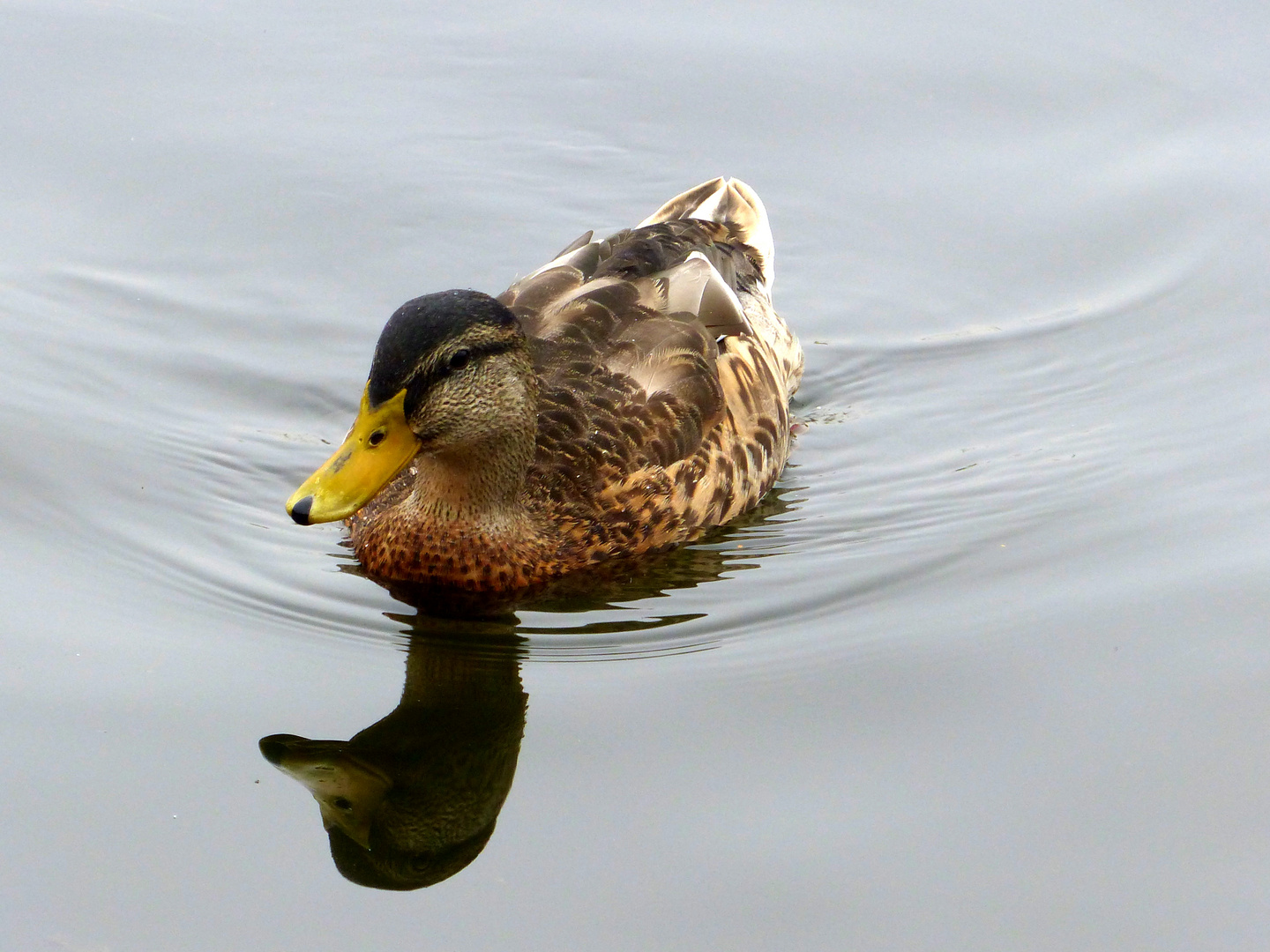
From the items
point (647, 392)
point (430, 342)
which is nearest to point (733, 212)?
point (647, 392)

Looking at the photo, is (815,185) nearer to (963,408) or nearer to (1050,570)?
(963,408)

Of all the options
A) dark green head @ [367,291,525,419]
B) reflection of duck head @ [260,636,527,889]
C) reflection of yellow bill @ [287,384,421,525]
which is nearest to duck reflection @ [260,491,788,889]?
reflection of duck head @ [260,636,527,889]

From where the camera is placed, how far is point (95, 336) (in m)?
10.1

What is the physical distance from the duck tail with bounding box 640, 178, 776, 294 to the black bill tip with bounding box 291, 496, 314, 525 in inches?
164

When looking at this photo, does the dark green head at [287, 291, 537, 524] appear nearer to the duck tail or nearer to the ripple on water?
the ripple on water

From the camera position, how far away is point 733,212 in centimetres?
1117

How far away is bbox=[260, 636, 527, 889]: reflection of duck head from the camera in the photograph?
6301 millimetres

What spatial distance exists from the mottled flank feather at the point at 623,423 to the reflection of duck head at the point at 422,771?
785 millimetres

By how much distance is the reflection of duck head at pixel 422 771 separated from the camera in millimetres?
6301

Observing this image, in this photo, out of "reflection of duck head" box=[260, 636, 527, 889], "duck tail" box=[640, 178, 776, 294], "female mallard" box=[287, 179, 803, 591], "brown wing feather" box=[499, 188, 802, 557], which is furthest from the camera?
"duck tail" box=[640, 178, 776, 294]

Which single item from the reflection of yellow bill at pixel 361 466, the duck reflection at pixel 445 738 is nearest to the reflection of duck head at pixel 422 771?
the duck reflection at pixel 445 738

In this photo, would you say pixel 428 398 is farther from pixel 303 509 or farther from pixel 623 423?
pixel 623 423

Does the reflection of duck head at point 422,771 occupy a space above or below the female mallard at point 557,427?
below

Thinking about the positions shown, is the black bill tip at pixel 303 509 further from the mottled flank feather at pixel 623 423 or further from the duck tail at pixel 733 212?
the duck tail at pixel 733 212
